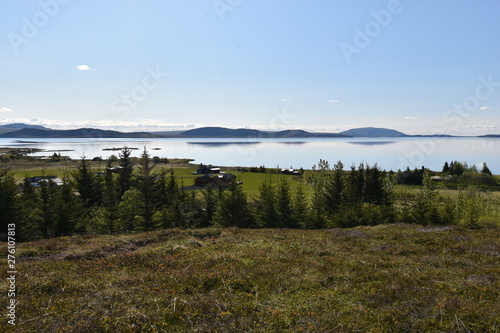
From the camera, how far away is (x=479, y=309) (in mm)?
8891

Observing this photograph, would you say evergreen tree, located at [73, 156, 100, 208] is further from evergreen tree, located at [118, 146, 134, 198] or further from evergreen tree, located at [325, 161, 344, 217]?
evergreen tree, located at [325, 161, 344, 217]

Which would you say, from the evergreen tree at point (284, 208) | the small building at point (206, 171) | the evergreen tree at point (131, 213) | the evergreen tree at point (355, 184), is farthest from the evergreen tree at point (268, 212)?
A: the small building at point (206, 171)

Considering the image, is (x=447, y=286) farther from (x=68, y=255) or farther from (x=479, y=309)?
(x=68, y=255)

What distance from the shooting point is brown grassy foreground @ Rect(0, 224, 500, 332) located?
8.55 m

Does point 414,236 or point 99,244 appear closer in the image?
point 99,244

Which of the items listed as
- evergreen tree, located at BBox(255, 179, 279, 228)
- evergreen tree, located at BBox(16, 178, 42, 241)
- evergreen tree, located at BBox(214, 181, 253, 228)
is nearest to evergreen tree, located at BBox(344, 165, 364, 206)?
evergreen tree, located at BBox(255, 179, 279, 228)

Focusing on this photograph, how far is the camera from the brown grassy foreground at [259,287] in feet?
28.1

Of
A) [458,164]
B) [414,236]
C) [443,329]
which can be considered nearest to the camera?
[443,329]

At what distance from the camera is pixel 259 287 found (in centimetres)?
1153

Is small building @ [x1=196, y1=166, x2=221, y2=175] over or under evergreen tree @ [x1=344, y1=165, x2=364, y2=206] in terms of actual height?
under

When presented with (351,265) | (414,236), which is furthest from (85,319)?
(414,236)

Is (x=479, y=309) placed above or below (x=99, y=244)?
above

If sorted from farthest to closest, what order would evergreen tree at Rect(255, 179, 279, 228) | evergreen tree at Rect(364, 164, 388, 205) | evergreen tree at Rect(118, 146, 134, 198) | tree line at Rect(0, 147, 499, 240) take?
1. evergreen tree at Rect(118, 146, 134, 198)
2. evergreen tree at Rect(364, 164, 388, 205)
3. evergreen tree at Rect(255, 179, 279, 228)
4. tree line at Rect(0, 147, 499, 240)

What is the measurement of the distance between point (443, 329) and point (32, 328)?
11741mm
